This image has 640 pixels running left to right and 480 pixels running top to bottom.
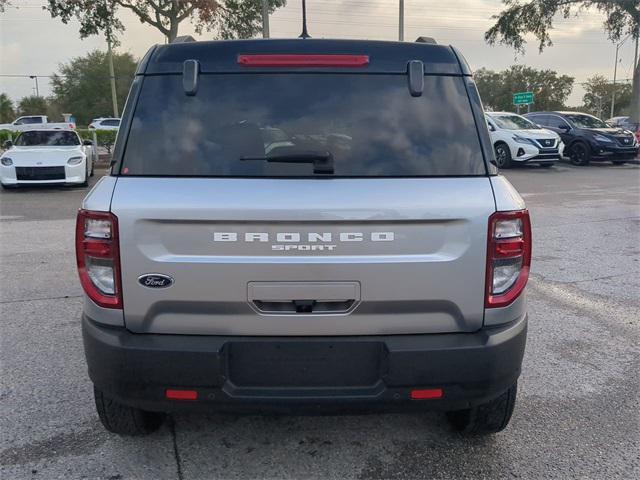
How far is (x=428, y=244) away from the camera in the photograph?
89.8 inches

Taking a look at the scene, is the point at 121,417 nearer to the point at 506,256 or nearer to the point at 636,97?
Answer: the point at 506,256

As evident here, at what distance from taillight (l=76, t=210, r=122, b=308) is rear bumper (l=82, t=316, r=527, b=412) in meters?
0.16

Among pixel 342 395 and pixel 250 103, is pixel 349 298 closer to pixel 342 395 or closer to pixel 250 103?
pixel 342 395

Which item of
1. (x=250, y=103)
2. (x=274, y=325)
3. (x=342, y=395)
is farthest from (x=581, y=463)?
(x=250, y=103)

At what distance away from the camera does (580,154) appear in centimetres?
1944

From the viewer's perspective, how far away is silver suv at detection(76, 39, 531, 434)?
2.25 m

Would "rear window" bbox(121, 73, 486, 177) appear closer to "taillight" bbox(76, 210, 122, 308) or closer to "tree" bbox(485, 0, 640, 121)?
"taillight" bbox(76, 210, 122, 308)

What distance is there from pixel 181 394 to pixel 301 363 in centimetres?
53

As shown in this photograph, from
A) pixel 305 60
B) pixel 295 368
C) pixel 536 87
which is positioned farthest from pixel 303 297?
pixel 536 87

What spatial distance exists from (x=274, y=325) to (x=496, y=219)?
103cm

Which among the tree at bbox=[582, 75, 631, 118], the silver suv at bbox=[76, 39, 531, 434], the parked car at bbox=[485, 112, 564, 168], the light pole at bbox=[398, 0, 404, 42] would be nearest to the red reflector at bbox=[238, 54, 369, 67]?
the silver suv at bbox=[76, 39, 531, 434]

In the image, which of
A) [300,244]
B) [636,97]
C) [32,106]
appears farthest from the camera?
[32,106]

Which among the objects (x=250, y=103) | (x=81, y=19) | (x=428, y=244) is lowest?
(x=428, y=244)

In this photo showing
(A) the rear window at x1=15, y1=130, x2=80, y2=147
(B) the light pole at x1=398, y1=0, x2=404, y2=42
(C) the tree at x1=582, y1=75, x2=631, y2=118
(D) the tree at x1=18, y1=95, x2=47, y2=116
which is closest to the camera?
(A) the rear window at x1=15, y1=130, x2=80, y2=147
